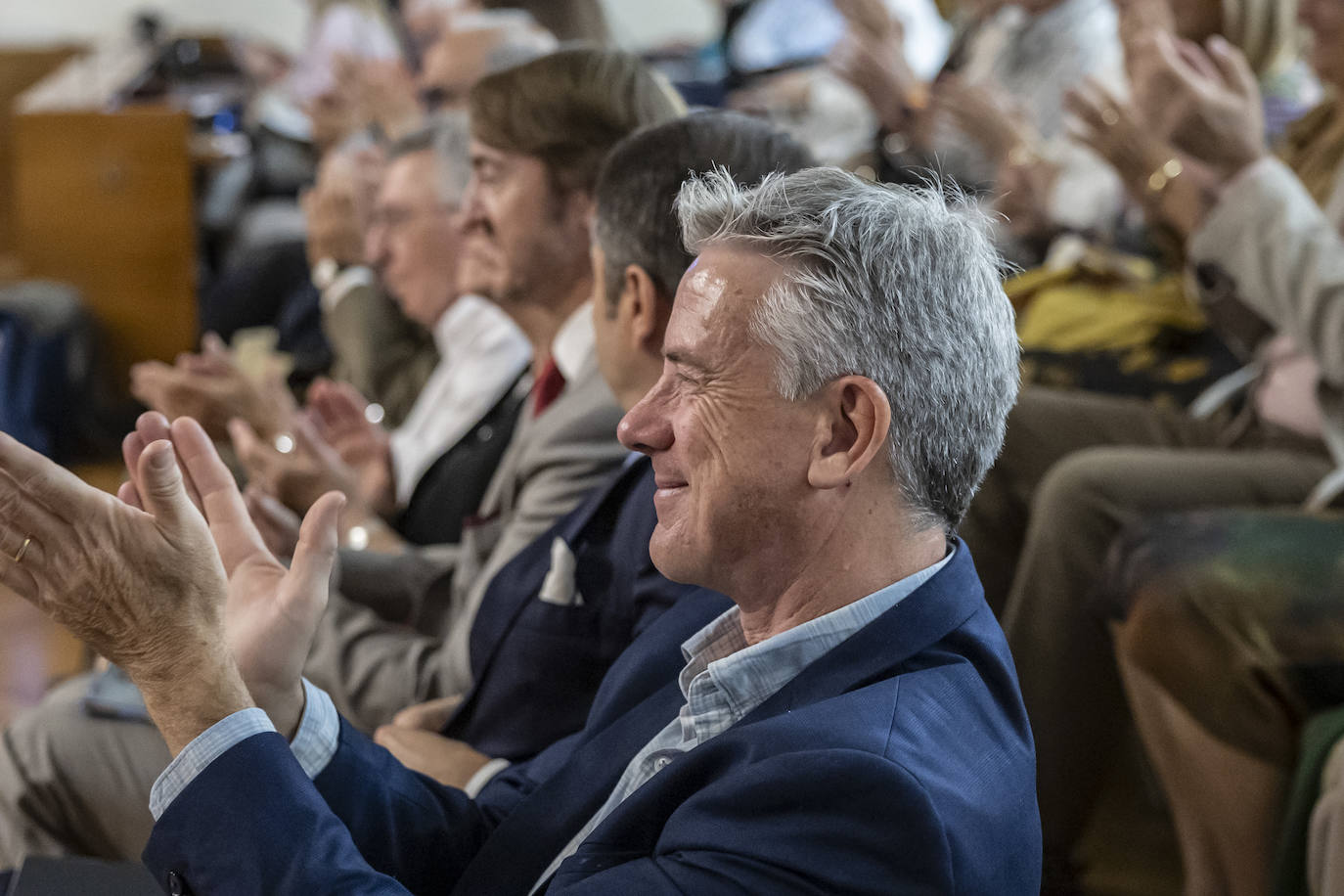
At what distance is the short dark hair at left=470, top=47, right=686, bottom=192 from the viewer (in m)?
1.71

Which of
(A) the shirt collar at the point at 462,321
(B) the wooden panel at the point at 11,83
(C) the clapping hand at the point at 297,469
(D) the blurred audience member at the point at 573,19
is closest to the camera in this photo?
(C) the clapping hand at the point at 297,469

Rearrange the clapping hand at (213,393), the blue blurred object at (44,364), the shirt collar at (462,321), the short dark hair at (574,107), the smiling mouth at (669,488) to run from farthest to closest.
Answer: the blue blurred object at (44,364), the shirt collar at (462,321), the clapping hand at (213,393), the short dark hair at (574,107), the smiling mouth at (669,488)

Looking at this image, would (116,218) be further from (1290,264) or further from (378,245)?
(1290,264)

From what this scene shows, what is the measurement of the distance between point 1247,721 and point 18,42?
19.3ft

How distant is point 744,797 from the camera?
808 mm

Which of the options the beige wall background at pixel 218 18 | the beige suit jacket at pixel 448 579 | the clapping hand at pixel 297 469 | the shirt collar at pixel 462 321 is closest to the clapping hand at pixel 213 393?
the clapping hand at pixel 297 469

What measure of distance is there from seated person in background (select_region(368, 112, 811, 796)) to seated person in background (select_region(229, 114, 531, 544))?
0.77m

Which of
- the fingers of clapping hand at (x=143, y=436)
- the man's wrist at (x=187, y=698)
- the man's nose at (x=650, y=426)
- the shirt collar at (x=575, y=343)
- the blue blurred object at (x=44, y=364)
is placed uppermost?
the man's nose at (x=650, y=426)

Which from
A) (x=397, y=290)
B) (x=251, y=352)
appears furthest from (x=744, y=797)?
(x=251, y=352)

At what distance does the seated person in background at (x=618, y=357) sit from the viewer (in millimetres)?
1347

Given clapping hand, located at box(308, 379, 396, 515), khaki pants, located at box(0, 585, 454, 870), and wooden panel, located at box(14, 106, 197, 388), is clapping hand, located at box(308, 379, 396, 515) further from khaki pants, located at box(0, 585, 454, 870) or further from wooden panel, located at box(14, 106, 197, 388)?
wooden panel, located at box(14, 106, 197, 388)

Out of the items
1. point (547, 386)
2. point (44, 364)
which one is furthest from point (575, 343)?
point (44, 364)

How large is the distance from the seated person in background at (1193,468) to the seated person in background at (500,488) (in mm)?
697

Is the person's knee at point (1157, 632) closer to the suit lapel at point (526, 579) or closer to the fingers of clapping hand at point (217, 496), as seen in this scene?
the suit lapel at point (526, 579)
